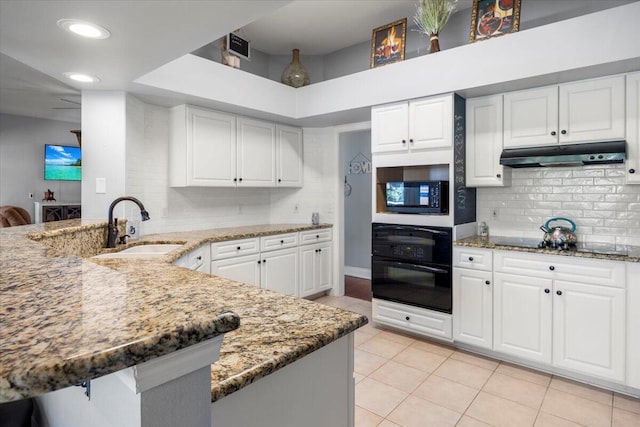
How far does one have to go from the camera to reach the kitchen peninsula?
422 mm

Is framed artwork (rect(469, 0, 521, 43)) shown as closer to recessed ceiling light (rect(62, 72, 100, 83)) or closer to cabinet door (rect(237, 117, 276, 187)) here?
cabinet door (rect(237, 117, 276, 187))

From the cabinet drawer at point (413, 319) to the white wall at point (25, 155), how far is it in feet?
18.7

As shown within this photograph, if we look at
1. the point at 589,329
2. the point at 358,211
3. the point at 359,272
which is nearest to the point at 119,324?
the point at 589,329

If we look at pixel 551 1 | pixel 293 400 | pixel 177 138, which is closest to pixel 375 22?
pixel 551 1

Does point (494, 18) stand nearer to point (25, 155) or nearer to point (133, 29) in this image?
point (133, 29)

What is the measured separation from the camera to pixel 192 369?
54 centimetres

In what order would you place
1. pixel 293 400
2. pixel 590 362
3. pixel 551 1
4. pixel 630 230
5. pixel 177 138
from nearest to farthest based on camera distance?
pixel 293 400
pixel 590 362
pixel 630 230
pixel 551 1
pixel 177 138

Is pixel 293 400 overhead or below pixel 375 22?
below

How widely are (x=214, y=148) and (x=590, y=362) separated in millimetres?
3629

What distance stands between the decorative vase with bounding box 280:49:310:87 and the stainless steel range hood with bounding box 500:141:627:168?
94.9 inches

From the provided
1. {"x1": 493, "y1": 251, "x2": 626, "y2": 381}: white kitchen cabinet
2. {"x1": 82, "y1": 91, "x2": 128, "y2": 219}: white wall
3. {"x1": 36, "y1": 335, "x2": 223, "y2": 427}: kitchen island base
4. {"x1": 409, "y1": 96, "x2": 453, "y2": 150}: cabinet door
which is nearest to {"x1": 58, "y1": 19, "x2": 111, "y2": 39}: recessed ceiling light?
{"x1": 82, "y1": 91, "x2": 128, "y2": 219}: white wall

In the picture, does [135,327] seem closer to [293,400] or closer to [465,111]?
[293,400]

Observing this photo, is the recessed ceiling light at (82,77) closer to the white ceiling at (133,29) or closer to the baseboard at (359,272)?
the white ceiling at (133,29)

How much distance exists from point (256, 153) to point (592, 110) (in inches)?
122
